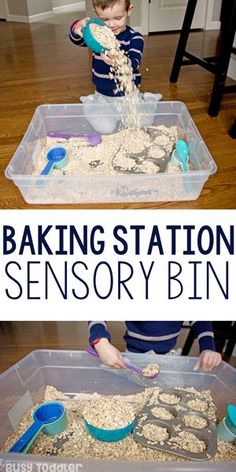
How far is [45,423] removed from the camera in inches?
27.6

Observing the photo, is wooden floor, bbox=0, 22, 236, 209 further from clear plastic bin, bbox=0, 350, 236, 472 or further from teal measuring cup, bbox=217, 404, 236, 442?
teal measuring cup, bbox=217, 404, 236, 442

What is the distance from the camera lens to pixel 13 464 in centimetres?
57

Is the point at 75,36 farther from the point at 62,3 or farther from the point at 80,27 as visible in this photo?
the point at 62,3

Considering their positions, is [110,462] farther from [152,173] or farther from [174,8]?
[174,8]

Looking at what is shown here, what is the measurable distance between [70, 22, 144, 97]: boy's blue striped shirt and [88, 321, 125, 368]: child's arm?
0.77 metres

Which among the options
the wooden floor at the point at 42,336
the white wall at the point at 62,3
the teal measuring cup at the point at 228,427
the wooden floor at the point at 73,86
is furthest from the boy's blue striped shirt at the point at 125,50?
the white wall at the point at 62,3

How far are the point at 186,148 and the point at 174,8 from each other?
2.05 meters

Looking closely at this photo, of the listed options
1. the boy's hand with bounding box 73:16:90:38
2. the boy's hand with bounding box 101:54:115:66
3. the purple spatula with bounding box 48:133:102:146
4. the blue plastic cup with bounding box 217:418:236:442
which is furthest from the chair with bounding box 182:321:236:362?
the boy's hand with bounding box 73:16:90:38

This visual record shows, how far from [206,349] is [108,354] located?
17 cm

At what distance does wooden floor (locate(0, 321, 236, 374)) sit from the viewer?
102cm

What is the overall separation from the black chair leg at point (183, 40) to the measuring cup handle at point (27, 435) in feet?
5.07

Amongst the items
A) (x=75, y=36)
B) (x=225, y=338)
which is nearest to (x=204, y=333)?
(x=225, y=338)

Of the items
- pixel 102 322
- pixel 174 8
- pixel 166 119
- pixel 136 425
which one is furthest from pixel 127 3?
pixel 174 8

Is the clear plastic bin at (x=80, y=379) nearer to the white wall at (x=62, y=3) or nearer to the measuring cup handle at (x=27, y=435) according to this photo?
the measuring cup handle at (x=27, y=435)
